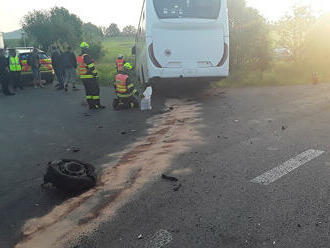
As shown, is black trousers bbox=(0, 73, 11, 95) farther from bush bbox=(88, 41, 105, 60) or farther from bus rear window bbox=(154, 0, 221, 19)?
bush bbox=(88, 41, 105, 60)

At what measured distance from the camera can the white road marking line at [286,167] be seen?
14.0 feet

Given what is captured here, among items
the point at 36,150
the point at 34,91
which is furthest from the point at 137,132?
the point at 34,91

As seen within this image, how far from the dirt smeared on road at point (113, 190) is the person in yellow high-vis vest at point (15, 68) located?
10470 mm

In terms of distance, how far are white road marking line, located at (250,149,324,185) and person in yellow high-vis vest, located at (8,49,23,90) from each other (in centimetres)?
1385

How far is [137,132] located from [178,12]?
17.2 feet

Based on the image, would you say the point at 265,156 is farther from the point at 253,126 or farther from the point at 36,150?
the point at 36,150

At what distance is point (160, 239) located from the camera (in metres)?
Result: 3.10

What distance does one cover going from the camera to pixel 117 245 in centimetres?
306

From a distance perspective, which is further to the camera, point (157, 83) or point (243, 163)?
point (157, 83)

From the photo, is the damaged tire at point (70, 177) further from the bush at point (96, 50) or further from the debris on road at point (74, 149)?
the bush at point (96, 50)

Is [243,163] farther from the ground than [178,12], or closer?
closer

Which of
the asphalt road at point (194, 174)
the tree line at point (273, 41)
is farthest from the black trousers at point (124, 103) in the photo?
the tree line at point (273, 41)

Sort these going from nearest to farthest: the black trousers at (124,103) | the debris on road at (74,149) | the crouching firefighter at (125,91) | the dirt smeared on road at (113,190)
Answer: the dirt smeared on road at (113,190) → the debris on road at (74,149) → the crouching firefighter at (125,91) → the black trousers at (124,103)

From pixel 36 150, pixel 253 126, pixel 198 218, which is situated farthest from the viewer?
pixel 253 126
